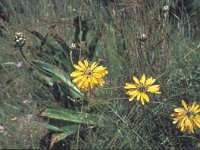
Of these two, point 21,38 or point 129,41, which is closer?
point 21,38

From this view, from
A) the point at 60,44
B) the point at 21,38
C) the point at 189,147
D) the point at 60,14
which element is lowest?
the point at 189,147

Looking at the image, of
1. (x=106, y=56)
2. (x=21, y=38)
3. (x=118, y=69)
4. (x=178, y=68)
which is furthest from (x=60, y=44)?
(x=21, y=38)

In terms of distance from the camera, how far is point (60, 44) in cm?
293

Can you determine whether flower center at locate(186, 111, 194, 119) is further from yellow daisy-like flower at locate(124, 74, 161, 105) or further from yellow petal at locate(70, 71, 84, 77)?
yellow petal at locate(70, 71, 84, 77)

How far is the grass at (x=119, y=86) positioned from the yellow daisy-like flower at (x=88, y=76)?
11cm

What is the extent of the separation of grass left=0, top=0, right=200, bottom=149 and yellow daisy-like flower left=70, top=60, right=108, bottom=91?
112 mm

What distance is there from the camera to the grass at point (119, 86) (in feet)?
7.30

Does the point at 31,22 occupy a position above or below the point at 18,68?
above

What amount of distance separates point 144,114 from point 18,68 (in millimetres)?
1596

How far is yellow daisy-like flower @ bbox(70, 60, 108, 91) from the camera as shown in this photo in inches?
71.7

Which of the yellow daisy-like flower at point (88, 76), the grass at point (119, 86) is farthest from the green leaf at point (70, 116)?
the yellow daisy-like flower at point (88, 76)

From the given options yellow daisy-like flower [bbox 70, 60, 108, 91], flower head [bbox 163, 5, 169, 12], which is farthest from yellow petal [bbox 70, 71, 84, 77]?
flower head [bbox 163, 5, 169, 12]

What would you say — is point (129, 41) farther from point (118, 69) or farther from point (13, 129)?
point (13, 129)

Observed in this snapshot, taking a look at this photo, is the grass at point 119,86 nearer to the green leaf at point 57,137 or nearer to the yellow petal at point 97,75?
the green leaf at point 57,137
